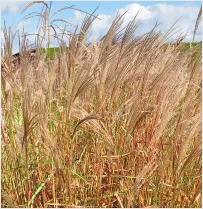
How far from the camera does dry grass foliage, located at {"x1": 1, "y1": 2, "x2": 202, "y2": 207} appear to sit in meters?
1.63

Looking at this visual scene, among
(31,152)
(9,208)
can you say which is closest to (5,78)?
(31,152)

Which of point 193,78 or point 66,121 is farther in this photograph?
point 193,78

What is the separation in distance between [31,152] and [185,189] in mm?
675

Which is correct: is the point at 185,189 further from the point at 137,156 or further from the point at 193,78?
the point at 193,78

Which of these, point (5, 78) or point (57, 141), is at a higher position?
point (5, 78)

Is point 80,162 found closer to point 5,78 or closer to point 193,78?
point 5,78

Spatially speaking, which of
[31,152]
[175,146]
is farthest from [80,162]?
[175,146]

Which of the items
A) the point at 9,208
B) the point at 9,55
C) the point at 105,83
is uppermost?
the point at 9,55

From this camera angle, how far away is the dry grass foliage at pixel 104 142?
1.63 m

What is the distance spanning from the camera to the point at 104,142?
1.74m

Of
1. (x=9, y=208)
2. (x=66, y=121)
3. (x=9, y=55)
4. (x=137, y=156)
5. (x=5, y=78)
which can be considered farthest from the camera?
(x=5, y=78)

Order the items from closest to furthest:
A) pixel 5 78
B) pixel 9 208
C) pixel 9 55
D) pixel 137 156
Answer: pixel 9 208 < pixel 137 156 < pixel 9 55 < pixel 5 78

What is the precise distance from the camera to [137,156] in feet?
6.11

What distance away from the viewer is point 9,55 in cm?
200
